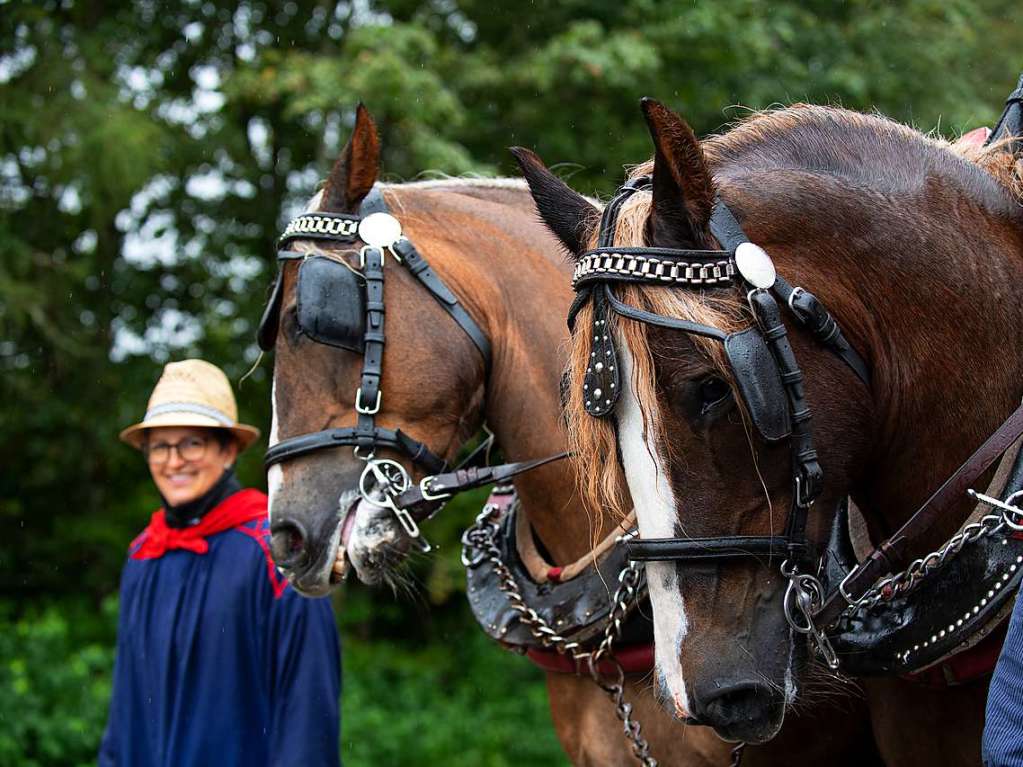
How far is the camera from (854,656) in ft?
7.24

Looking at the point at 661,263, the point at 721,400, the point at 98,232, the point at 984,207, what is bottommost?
the point at 721,400

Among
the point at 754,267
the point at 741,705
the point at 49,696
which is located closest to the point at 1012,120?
the point at 754,267

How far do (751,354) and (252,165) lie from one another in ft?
22.8

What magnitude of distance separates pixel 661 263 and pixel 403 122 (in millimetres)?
5179

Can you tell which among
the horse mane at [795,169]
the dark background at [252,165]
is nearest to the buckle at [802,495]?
the horse mane at [795,169]

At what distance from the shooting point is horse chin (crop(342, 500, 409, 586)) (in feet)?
10.4

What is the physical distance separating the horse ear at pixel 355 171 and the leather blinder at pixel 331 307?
24 cm

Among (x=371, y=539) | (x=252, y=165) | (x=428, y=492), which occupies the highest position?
(x=252, y=165)

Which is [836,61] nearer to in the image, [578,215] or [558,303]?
[558,303]

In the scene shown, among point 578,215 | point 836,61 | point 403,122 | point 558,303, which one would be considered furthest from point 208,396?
point 836,61

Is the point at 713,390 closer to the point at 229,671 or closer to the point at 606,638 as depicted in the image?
the point at 606,638

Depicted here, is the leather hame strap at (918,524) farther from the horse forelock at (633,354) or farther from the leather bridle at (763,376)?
the horse forelock at (633,354)

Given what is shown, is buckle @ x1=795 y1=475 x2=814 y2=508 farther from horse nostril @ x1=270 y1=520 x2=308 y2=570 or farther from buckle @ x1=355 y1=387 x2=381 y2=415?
horse nostril @ x1=270 y1=520 x2=308 y2=570

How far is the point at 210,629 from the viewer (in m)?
3.89
